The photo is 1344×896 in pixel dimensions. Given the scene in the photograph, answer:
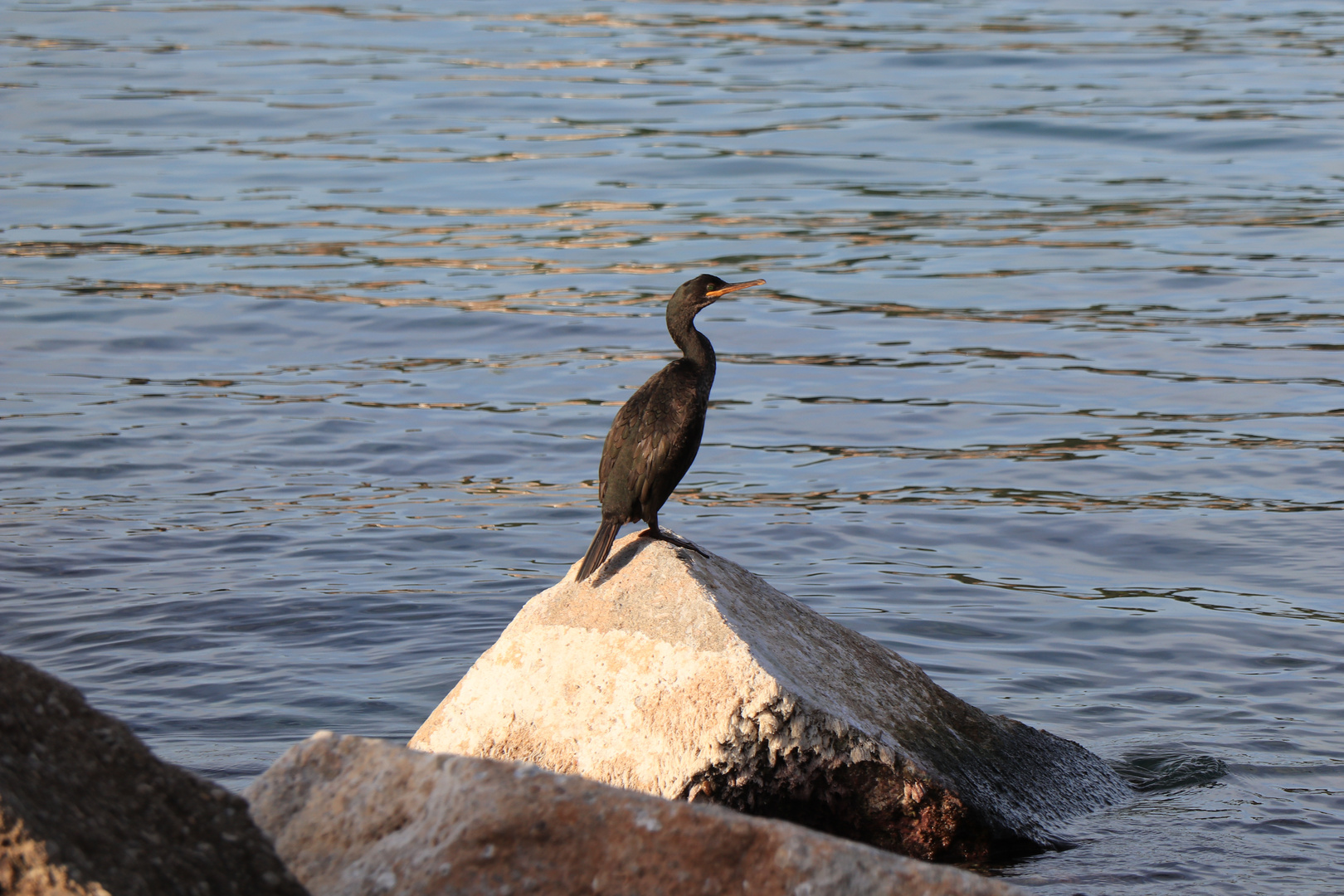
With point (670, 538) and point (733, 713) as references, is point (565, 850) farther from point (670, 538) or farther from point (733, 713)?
point (670, 538)

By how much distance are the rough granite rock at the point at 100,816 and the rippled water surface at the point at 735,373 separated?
8.28ft

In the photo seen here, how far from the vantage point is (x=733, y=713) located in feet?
13.7

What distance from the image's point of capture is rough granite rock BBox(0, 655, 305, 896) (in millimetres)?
2594

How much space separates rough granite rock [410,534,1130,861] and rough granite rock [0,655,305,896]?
1.45 metres

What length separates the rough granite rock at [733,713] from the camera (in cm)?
420

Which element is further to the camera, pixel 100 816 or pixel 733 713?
pixel 733 713

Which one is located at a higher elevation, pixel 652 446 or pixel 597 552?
pixel 652 446

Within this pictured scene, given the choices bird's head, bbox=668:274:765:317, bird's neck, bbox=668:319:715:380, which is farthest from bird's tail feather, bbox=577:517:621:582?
bird's head, bbox=668:274:765:317

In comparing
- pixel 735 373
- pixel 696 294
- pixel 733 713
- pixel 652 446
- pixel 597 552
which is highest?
pixel 696 294

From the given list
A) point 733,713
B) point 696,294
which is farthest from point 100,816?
point 696,294

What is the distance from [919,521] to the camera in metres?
8.66

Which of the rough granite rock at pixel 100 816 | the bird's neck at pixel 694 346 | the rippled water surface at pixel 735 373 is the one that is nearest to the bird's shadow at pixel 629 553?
the bird's neck at pixel 694 346

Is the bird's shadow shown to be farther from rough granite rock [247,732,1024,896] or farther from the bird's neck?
rough granite rock [247,732,1024,896]

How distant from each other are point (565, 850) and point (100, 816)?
848 mm
